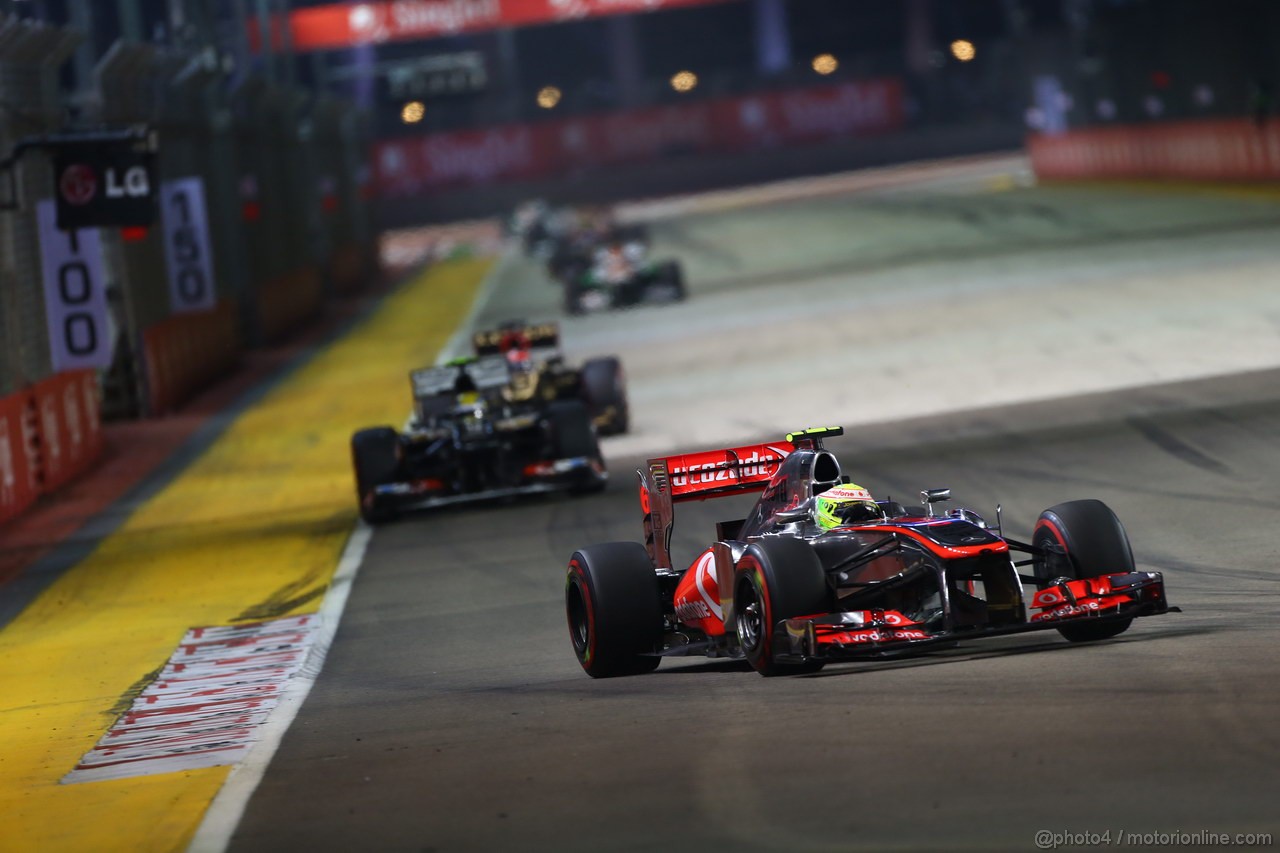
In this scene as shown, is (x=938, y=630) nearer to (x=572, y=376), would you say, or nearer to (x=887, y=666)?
(x=887, y=666)

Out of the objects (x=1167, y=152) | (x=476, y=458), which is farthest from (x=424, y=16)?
(x=476, y=458)

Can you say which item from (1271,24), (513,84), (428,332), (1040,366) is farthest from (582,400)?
(513,84)

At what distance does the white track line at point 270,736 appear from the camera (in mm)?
8617

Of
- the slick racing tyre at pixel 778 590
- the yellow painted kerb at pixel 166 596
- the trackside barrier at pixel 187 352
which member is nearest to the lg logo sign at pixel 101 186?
the yellow painted kerb at pixel 166 596

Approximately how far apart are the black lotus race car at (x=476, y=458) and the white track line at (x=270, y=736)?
6.75ft

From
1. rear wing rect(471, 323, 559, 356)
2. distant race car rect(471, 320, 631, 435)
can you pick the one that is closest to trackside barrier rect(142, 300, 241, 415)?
rear wing rect(471, 323, 559, 356)

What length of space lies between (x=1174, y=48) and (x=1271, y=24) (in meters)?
7.93

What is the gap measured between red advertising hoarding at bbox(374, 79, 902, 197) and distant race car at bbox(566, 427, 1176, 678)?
235 feet

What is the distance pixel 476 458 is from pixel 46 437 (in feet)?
22.8

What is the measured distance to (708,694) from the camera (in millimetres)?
10305

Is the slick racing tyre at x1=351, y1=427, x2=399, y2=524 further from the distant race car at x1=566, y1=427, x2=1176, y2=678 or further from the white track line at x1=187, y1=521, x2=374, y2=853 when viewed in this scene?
the distant race car at x1=566, y1=427, x2=1176, y2=678

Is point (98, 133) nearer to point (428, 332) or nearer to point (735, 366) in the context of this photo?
point (735, 366)

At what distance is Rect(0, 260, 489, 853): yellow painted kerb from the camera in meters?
9.62

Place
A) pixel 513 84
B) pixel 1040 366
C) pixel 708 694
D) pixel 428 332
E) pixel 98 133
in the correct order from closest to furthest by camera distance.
→ pixel 708 694 < pixel 98 133 < pixel 1040 366 < pixel 428 332 < pixel 513 84
